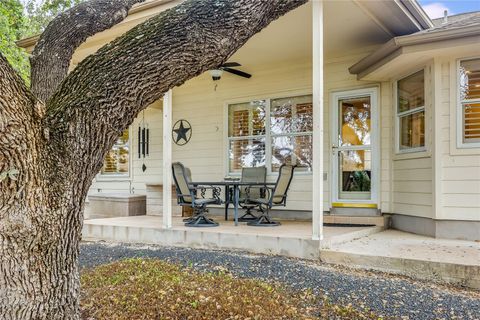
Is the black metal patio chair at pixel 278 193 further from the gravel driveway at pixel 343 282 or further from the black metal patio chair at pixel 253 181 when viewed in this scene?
the gravel driveway at pixel 343 282

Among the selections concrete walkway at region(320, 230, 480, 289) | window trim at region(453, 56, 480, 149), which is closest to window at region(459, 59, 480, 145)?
window trim at region(453, 56, 480, 149)

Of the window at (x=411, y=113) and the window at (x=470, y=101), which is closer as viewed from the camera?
the window at (x=470, y=101)

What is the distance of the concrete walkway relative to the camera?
3531 millimetres

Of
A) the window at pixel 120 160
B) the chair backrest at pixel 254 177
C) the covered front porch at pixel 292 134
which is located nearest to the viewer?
the covered front porch at pixel 292 134

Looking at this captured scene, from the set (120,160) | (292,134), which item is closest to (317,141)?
(292,134)

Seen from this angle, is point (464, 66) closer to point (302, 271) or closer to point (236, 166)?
point (302, 271)

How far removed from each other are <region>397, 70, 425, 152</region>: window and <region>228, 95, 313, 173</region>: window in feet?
4.86

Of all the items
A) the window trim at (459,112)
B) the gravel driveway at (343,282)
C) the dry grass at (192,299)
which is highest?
the window trim at (459,112)

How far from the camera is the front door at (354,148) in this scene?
241 inches

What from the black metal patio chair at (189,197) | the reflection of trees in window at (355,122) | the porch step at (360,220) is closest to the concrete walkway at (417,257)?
the porch step at (360,220)

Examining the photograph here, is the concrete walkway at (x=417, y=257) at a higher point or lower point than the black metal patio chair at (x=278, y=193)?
lower

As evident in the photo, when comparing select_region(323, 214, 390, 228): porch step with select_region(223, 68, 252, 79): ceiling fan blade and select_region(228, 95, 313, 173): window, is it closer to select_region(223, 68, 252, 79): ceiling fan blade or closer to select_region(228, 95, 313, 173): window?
select_region(228, 95, 313, 173): window

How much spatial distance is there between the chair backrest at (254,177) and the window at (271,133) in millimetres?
274

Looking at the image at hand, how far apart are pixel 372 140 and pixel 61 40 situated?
464 cm
